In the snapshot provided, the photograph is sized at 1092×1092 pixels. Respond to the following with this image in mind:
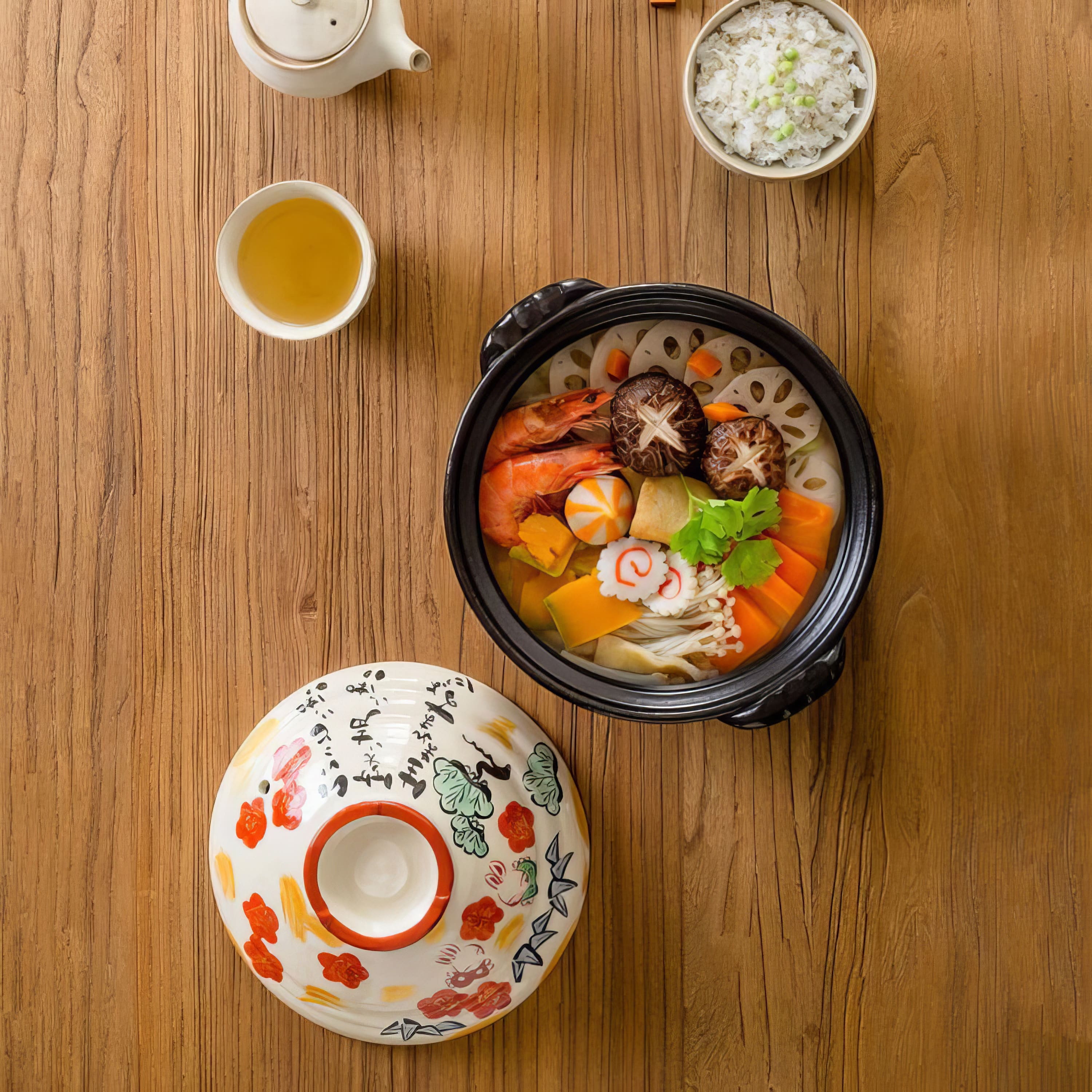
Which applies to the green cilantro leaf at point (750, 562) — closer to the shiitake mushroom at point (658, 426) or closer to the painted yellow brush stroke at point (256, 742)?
the shiitake mushroom at point (658, 426)

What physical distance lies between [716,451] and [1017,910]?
74 centimetres

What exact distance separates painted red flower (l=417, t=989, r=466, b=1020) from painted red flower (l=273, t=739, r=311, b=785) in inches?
11.4

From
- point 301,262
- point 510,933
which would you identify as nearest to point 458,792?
point 510,933

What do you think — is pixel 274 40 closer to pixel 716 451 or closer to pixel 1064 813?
pixel 716 451

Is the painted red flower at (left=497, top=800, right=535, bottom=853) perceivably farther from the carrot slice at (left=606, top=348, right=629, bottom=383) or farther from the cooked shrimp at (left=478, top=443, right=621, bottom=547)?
the carrot slice at (left=606, top=348, right=629, bottom=383)

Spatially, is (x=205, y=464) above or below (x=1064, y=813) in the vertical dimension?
above

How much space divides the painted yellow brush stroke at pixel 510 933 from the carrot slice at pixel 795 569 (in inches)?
18.8

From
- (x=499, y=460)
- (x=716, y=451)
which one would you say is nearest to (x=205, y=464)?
(x=499, y=460)

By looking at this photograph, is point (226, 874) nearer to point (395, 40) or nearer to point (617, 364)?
point (617, 364)

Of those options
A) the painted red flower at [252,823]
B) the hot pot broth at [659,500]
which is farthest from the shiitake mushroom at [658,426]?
the painted red flower at [252,823]

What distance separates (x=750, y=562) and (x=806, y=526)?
0.08 metres

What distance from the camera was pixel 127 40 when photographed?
1.11 meters

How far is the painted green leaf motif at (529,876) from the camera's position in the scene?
3.09ft

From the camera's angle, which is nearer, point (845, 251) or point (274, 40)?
point (274, 40)
